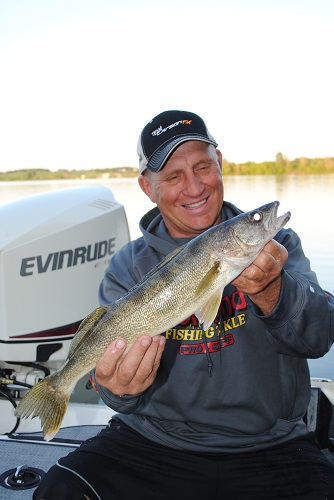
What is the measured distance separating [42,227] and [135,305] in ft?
6.72

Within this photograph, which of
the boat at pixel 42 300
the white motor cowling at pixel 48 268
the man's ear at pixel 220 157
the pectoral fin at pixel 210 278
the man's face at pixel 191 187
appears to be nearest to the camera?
the pectoral fin at pixel 210 278

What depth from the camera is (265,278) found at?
2457 mm

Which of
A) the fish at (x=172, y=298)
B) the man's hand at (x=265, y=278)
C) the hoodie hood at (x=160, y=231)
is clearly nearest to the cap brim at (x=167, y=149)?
the hoodie hood at (x=160, y=231)

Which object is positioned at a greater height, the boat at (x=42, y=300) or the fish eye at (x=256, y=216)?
the fish eye at (x=256, y=216)

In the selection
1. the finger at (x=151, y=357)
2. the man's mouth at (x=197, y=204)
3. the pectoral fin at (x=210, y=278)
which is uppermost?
the man's mouth at (x=197, y=204)

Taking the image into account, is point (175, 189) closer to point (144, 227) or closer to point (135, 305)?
point (144, 227)

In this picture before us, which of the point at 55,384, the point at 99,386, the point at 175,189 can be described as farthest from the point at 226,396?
the point at 175,189

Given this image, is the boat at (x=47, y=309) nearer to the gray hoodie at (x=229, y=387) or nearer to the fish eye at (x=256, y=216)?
the gray hoodie at (x=229, y=387)

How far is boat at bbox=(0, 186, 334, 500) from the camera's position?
3.80 meters

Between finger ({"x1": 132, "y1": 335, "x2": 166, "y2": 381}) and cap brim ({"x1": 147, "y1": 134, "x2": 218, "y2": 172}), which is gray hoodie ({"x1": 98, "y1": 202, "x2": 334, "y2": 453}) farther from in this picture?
cap brim ({"x1": 147, "y1": 134, "x2": 218, "y2": 172})

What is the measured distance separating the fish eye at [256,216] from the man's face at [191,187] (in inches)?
29.0

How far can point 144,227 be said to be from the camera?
360cm

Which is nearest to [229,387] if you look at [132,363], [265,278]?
[132,363]

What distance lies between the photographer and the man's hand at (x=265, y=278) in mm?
2430
